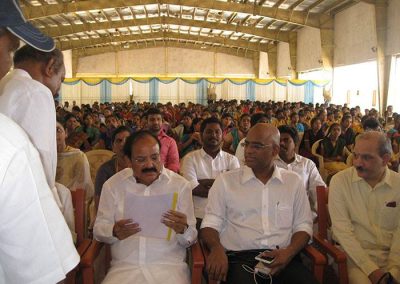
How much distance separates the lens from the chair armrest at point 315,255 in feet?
6.86

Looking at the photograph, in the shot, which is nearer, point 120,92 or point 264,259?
point 264,259

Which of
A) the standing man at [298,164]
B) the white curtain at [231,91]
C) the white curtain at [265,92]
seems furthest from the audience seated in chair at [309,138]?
the white curtain at [231,91]

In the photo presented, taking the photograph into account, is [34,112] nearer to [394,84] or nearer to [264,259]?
[264,259]

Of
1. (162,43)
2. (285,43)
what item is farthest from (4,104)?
(162,43)

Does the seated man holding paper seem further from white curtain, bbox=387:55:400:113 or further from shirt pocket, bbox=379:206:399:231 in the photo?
white curtain, bbox=387:55:400:113

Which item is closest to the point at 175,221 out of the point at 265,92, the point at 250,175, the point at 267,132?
the point at 250,175

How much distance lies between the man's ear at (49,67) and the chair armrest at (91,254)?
0.95 m

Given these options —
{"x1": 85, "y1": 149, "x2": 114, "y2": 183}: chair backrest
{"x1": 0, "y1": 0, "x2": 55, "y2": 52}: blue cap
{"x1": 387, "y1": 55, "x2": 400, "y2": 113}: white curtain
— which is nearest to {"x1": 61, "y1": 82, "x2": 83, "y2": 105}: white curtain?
{"x1": 387, "y1": 55, "x2": 400, "y2": 113}: white curtain

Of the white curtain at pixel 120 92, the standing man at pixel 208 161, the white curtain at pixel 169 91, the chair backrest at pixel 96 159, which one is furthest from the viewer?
the white curtain at pixel 169 91

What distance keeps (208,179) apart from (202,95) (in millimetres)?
14687

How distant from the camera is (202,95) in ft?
58.2

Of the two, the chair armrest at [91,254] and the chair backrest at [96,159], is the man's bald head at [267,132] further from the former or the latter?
the chair backrest at [96,159]

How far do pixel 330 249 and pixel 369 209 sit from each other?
0.34 metres

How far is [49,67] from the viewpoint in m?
1.69
